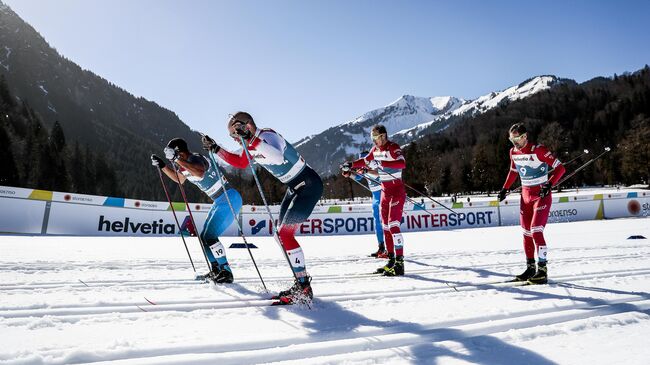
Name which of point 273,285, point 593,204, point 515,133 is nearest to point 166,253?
point 273,285

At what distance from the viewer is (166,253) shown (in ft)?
27.8

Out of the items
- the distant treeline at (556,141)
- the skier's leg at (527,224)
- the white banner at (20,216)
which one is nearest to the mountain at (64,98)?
the distant treeline at (556,141)

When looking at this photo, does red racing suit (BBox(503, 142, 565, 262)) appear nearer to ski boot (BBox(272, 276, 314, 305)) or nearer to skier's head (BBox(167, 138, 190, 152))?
ski boot (BBox(272, 276, 314, 305))

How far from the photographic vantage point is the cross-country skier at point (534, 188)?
5.42 m

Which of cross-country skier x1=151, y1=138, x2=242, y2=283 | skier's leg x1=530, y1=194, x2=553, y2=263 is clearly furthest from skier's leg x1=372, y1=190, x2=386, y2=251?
cross-country skier x1=151, y1=138, x2=242, y2=283

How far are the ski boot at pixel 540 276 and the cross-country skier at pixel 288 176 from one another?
315 centimetres

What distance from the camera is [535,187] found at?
18.4ft

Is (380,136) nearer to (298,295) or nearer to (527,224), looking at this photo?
(527,224)

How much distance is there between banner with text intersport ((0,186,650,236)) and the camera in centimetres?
1325

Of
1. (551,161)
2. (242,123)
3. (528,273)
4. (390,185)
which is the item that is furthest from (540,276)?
(242,123)

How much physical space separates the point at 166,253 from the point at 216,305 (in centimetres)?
522

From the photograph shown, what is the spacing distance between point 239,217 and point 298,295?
12857 millimetres

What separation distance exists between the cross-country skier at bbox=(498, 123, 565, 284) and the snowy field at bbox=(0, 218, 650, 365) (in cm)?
38

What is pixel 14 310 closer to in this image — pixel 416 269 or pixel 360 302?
pixel 360 302
